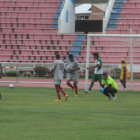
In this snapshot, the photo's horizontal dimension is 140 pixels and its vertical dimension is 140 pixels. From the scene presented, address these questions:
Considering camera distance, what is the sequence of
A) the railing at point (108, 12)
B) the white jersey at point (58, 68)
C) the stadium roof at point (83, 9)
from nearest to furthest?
the white jersey at point (58, 68) → the railing at point (108, 12) → the stadium roof at point (83, 9)

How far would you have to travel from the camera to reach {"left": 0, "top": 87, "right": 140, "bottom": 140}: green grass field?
11.2 meters

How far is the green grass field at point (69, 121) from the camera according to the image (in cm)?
1117

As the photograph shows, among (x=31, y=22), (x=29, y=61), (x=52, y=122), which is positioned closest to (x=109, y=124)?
(x=52, y=122)

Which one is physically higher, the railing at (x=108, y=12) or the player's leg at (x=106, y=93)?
the railing at (x=108, y=12)

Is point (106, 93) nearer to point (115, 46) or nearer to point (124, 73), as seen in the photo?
point (124, 73)

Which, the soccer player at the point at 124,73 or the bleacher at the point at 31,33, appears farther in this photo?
the bleacher at the point at 31,33

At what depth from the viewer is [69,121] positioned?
13.6m

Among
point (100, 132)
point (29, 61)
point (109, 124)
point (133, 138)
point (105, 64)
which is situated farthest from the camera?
point (29, 61)

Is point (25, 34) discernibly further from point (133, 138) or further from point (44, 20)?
point (133, 138)

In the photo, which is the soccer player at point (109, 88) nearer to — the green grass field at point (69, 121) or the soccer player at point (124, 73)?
the green grass field at point (69, 121)

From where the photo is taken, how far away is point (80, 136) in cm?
1105

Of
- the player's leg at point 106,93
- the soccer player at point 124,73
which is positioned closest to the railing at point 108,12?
the soccer player at point 124,73

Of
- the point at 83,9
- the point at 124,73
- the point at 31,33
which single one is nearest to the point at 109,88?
the point at 124,73

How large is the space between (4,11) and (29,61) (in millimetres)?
6685
